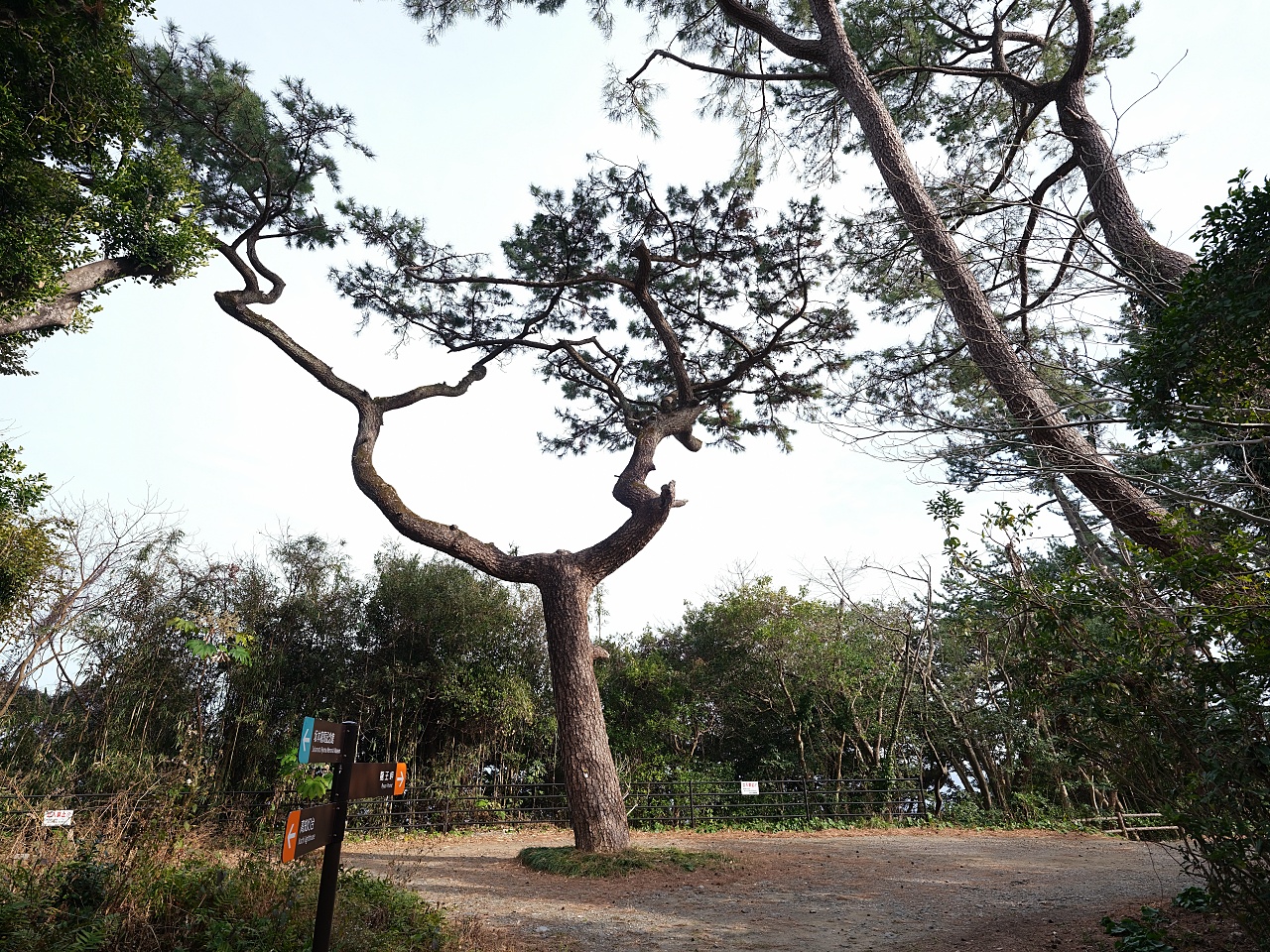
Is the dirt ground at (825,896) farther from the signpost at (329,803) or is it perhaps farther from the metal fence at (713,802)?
the metal fence at (713,802)

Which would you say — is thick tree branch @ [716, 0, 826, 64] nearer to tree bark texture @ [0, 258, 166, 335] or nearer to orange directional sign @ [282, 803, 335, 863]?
tree bark texture @ [0, 258, 166, 335]

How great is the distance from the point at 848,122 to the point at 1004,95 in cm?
153

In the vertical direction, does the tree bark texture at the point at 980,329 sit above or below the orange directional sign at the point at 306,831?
above

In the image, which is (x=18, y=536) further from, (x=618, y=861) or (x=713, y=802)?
(x=713, y=802)

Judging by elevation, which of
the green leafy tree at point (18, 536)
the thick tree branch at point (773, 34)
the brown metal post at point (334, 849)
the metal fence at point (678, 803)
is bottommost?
the metal fence at point (678, 803)

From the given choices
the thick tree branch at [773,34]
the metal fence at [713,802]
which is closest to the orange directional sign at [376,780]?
→ the thick tree branch at [773,34]

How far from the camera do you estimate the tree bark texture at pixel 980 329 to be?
12.0 feet

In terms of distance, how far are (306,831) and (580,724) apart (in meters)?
4.35

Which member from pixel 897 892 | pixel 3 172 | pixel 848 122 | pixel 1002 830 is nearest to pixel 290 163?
pixel 3 172

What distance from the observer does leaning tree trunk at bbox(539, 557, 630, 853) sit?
21.0 ft

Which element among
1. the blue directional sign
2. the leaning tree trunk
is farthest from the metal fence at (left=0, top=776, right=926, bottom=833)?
the blue directional sign

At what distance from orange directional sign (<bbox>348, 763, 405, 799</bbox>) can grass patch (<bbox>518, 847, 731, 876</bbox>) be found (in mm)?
3300

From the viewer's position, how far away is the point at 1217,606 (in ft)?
7.78

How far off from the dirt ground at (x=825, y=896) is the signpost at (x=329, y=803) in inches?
68.6
